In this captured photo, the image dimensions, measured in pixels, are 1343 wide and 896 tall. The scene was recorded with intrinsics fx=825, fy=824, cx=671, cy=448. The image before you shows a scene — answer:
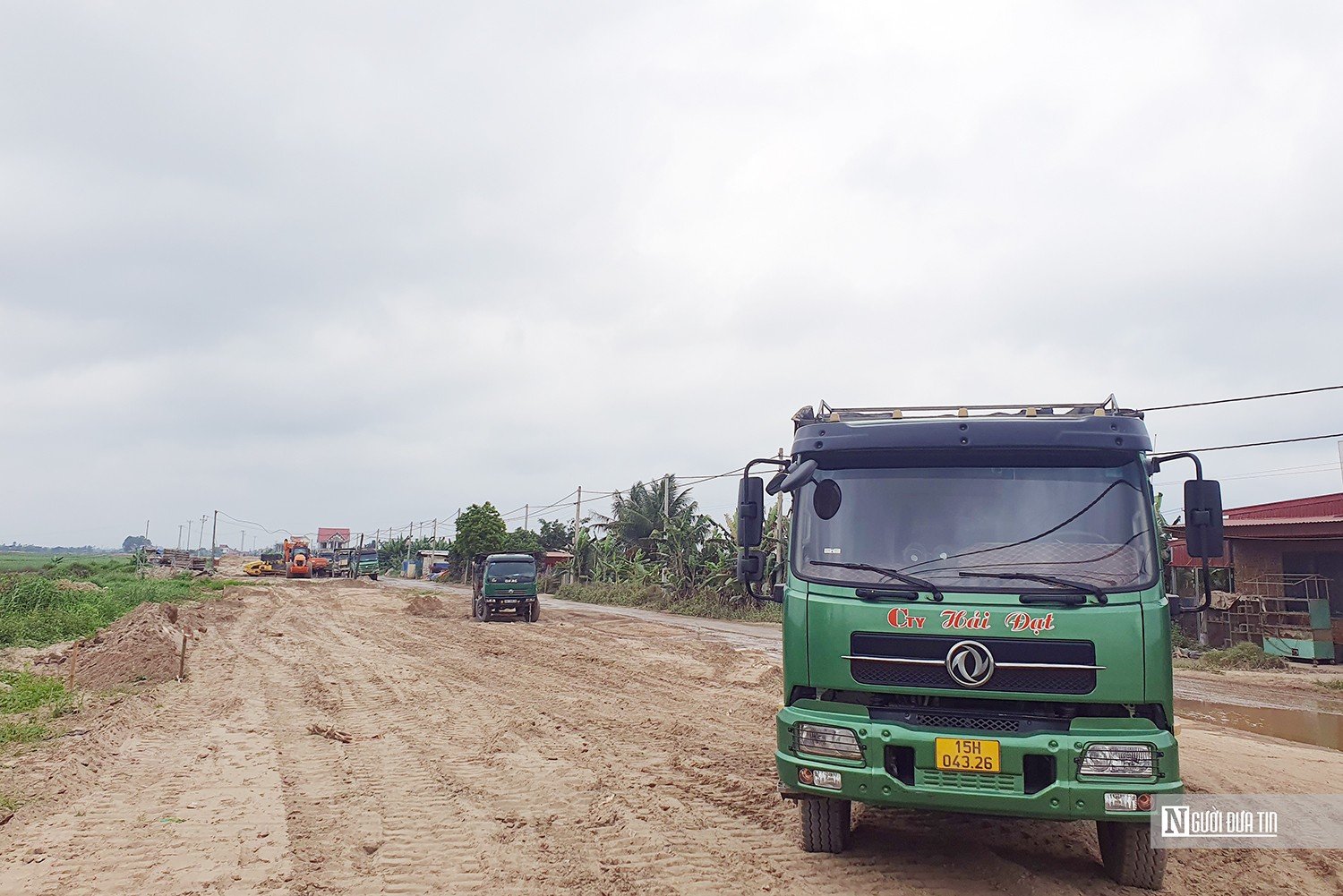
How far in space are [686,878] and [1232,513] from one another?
84.3ft

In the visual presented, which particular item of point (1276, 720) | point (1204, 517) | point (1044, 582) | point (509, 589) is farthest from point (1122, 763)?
point (509, 589)

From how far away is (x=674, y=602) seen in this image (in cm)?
3384

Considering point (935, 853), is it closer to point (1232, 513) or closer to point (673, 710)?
point (673, 710)

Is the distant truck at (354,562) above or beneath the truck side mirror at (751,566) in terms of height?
beneath

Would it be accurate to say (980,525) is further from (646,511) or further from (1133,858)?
(646,511)

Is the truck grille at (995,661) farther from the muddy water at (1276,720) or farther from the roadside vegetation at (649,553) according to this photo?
the roadside vegetation at (649,553)

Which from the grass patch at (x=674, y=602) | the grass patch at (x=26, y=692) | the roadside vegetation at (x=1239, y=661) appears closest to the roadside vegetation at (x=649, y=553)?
the grass patch at (x=674, y=602)

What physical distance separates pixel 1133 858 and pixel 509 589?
2191 centimetres

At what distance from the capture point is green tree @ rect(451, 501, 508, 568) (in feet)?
164

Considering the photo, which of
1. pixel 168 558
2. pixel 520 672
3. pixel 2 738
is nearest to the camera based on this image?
pixel 2 738

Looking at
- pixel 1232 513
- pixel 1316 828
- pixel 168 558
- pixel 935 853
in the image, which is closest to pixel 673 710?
pixel 935 853

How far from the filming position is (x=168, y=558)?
177ft

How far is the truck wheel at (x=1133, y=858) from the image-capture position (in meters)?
4.50
